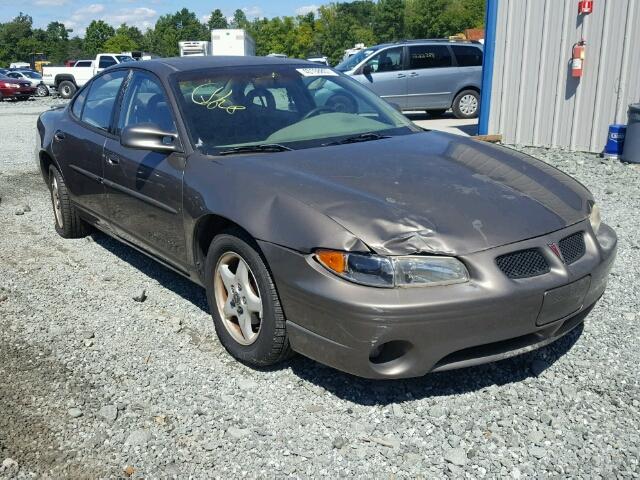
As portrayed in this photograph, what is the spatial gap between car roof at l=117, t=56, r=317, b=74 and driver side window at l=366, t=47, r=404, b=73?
1093cm

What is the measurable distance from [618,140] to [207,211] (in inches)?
279

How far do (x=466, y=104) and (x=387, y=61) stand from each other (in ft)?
7.16

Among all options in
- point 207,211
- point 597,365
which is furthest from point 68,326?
point 597,365

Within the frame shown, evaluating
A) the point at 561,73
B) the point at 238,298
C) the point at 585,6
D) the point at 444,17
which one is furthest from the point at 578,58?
the point at 444,17

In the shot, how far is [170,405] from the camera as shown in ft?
10.3

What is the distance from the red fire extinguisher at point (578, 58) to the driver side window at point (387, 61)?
21.3 ft

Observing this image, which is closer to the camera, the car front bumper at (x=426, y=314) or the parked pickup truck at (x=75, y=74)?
the car front bumper at (x=426, y=314)

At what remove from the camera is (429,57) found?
1531cm

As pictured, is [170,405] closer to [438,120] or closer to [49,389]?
[49,389]

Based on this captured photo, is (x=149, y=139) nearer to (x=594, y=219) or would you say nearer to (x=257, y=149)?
(x=257, y=149)

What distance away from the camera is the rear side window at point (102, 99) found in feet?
15.7

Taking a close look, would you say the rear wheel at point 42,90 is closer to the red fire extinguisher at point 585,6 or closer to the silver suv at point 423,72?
the silver suv at point 423,72

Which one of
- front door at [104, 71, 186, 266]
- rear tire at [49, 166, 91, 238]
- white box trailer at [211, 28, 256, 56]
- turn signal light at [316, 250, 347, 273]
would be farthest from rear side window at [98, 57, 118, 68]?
turn signal light at [316, 250, 347, 273]

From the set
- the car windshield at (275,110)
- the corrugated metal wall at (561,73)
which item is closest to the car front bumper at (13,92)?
the corrugated metal wall at (561,73)
